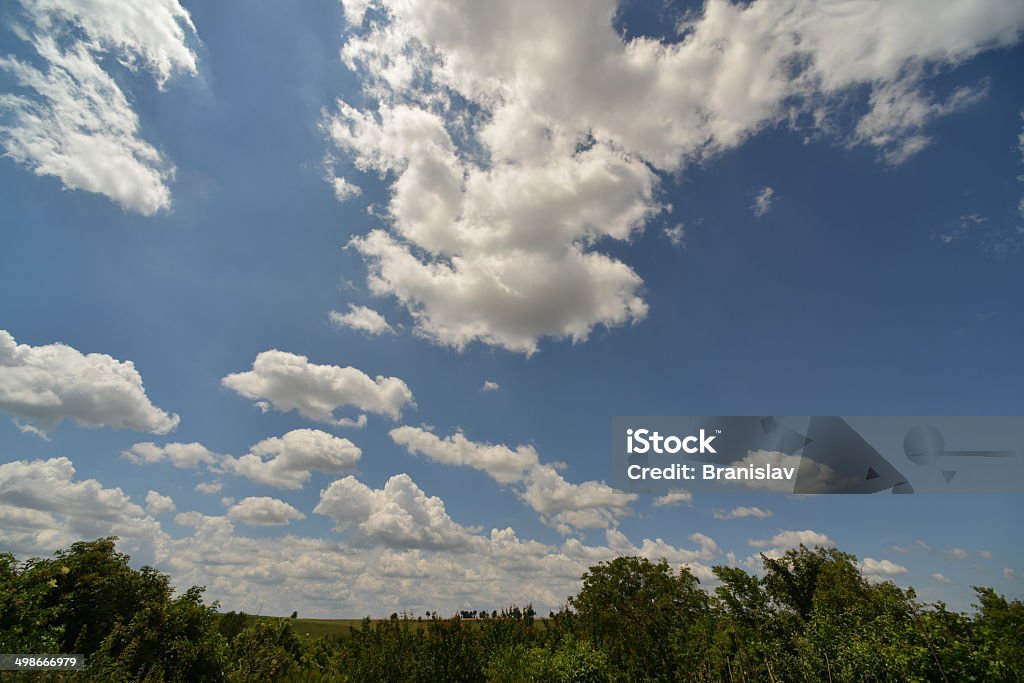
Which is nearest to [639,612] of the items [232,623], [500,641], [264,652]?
[500,641]

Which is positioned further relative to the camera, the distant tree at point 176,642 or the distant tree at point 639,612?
the distant tree at point 639,612

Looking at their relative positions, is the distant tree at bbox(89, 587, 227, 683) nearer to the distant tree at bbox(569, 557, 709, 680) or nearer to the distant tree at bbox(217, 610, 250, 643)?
the distant tree at bbox(569, 557, 709, 680)

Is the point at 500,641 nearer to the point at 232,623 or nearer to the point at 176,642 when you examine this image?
the point at 176,642

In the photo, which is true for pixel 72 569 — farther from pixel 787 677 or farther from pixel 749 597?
pixel 749 597

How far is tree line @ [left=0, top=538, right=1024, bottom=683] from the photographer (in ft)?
87.4

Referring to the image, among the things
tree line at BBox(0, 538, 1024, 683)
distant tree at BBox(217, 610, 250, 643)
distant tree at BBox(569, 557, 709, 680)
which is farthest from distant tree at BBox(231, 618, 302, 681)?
distant tree at BBox(569, 557, 709, 680)

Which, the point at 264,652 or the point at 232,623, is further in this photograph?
the point at 232,623

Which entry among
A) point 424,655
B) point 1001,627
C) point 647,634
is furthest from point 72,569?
point 1001,627

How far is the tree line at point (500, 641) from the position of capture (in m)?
26.6

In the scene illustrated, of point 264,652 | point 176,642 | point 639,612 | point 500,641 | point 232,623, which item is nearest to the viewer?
point 264,652

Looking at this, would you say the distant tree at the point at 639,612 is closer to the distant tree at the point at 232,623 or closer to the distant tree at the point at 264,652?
the distant tree at the point at 264,652

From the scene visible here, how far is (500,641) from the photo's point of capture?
36.0 m

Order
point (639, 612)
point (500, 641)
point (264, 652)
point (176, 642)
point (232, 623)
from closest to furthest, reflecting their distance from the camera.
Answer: point (264, 652)
point (176, 642)
point (500, 641)
point (639, 612)
point (232, 623)

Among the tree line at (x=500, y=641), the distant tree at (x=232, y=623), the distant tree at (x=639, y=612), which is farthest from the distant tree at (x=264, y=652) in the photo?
the distant tree at (x=639, y=612)
